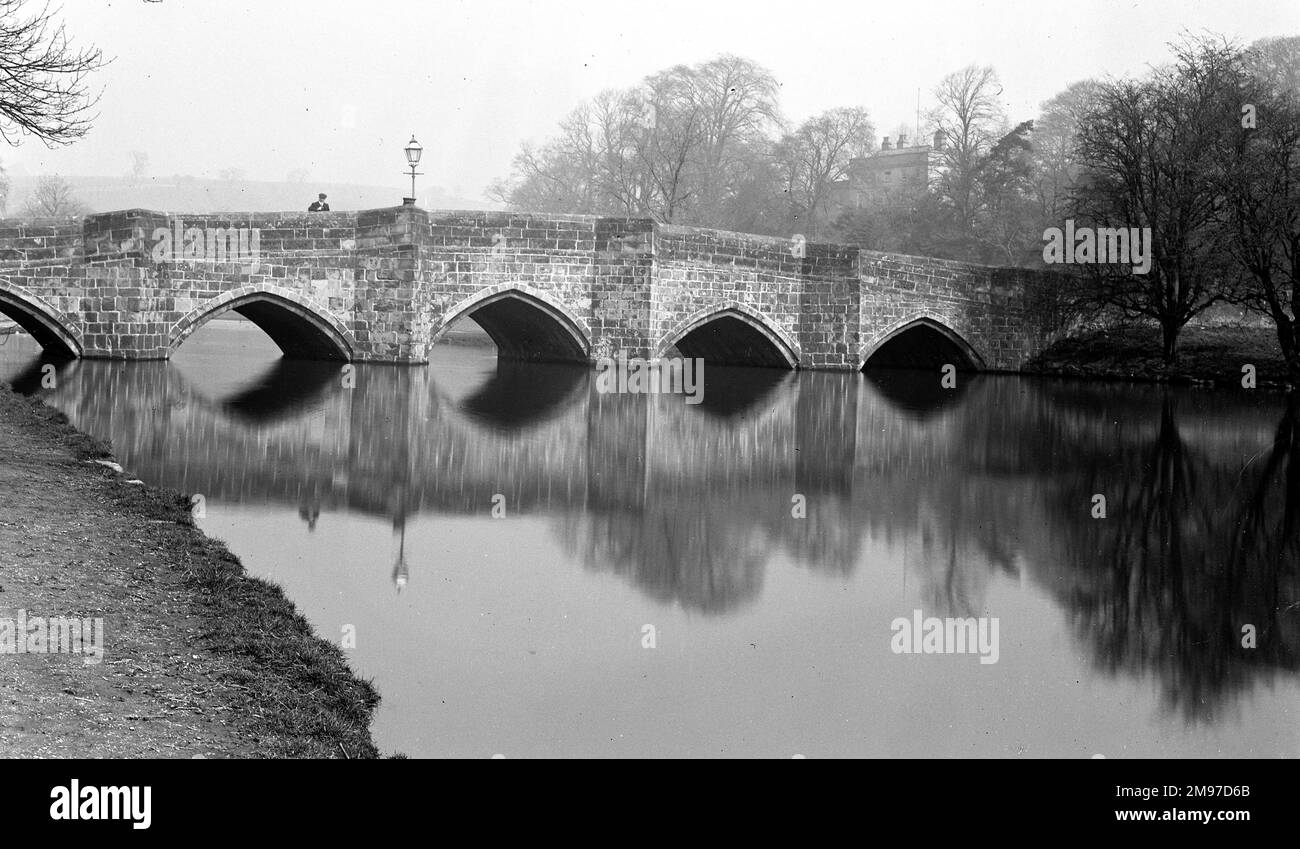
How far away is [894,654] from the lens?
613cm

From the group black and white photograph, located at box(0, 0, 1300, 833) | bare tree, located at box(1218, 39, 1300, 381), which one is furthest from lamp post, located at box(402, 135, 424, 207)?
bare tree, located at box(1218, 39, 1300, 381)

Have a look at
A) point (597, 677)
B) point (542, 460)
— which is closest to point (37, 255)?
point (542, 460)

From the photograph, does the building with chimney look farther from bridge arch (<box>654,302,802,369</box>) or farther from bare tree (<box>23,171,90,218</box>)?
bare tree (<box>23,171,90,218</box>)

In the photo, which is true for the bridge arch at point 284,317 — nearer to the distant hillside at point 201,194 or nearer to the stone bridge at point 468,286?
the stone bridge at point 468,286

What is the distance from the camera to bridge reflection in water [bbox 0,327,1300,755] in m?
7.09

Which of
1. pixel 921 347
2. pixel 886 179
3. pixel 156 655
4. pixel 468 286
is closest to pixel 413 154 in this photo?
pixel 468 286

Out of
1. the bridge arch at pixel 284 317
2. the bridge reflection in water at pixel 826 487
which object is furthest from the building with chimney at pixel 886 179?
the bridge reflection in water at pixel 826 487

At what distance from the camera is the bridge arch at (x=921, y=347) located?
28.6m

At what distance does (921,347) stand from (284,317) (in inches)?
618

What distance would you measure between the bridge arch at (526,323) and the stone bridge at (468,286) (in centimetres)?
5

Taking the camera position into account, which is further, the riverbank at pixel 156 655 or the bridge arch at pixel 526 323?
the bridge arch at pixel 526 323

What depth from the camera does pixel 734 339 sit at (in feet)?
98.2

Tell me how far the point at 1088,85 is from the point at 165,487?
57189 millimetres

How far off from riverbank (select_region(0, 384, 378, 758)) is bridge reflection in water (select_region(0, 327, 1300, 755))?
1338mm
